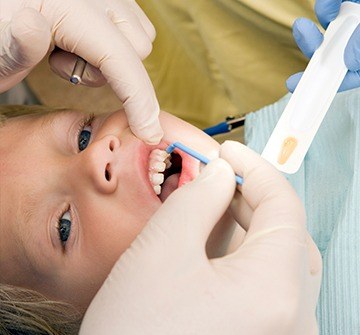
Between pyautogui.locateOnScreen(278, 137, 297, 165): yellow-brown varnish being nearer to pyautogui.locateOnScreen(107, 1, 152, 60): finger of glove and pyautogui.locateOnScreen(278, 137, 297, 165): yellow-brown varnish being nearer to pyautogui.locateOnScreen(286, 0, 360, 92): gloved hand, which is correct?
pyautogui.locateOnScreen(286, 0, 360, 92): gloved hand

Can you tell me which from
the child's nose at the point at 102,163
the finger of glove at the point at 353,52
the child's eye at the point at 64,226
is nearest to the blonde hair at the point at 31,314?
the child's eye at the point at 64,226

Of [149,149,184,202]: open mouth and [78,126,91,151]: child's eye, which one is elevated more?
[149,149,184,202]: open mouth

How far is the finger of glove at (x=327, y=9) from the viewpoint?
128 cm

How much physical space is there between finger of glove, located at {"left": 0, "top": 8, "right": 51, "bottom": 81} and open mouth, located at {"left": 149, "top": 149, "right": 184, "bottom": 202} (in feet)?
1.01

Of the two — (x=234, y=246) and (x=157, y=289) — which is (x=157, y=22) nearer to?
(x=234, y=246)

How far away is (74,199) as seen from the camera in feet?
4.13

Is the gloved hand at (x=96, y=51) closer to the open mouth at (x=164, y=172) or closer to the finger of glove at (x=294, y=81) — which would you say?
the open mouth at (x=164, y=172)

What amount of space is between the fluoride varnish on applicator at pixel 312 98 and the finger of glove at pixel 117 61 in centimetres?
25

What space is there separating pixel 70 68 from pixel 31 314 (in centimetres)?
55

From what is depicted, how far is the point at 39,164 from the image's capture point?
4.25ft

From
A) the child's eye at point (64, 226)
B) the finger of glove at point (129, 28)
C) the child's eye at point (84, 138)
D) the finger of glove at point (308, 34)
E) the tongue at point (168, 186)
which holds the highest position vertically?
the finger of glove at point (308, 34)

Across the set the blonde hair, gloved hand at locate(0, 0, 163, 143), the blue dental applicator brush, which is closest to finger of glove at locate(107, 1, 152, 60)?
gloved hand at locate(0, 0, 163, 143)

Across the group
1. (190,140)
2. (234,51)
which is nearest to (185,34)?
(234,51)

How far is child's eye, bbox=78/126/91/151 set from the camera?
1.36 meters
